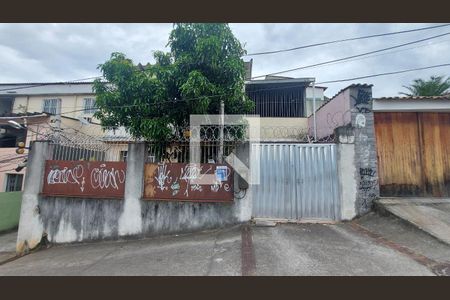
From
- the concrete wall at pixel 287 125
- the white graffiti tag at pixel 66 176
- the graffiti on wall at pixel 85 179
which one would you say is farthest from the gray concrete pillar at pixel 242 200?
the concrete wall at pixel 287 125

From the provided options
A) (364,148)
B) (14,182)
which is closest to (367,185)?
(364,148)

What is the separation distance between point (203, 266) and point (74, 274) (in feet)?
8.75

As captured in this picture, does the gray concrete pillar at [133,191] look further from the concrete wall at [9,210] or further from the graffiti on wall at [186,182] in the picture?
the concrete wall at [9,210]

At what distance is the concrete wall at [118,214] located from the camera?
6.95 metres

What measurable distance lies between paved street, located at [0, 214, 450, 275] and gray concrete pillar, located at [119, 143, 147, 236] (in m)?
0.40

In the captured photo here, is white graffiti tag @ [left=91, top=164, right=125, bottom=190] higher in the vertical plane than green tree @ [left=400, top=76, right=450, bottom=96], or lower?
lower

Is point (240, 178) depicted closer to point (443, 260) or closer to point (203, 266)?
point (203, 266)

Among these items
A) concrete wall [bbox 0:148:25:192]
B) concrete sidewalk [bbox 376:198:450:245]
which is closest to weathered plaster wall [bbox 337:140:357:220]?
concrete sidewalk [bbox 376:198:450:245]

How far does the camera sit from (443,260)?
183 inches

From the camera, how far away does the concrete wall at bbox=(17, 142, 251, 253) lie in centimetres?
695

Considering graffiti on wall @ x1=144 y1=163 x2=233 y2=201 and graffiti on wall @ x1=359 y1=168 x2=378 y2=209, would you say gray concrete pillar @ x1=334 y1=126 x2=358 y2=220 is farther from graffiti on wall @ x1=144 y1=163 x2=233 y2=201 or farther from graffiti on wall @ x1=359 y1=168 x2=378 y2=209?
graffiti on wall @ x1=144 y1=163 x2=233 y2=201

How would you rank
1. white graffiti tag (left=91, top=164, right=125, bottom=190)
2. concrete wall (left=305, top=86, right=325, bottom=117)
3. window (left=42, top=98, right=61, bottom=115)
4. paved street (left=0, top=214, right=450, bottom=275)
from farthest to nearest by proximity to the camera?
window (left=42, top=98, right=61, bottom=115)
concrete wall (left=305, top=86, right=325, bottom=117)
white graffiti tag (left=91, top=164, right=125, bottom=190)
paved street (left=0, top=214, right=450, bottom=275)

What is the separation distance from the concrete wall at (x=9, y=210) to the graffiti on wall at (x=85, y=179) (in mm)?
5511

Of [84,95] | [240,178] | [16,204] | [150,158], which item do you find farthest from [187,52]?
[84,95]
